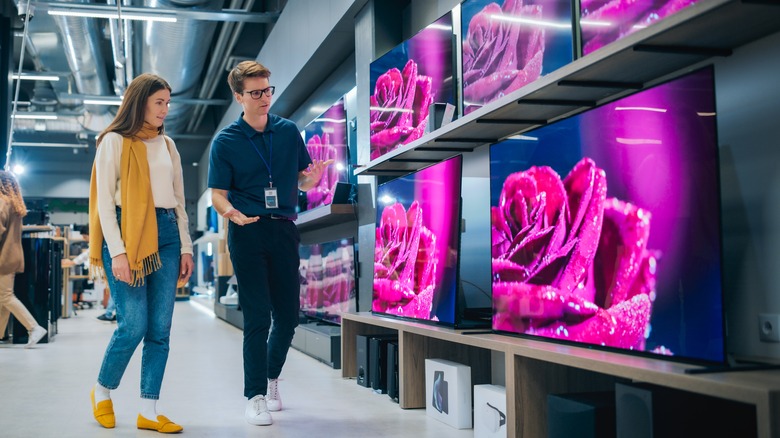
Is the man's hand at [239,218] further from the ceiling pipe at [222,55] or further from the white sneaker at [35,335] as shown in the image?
the ceiling pipe at [222,55]

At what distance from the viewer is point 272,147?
2.95 metres

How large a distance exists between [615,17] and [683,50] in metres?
0.27

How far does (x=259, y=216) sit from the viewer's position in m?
2.84

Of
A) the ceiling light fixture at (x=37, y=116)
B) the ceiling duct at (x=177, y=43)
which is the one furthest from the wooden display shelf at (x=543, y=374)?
the ceiling light fixture at (x=37, y=116)

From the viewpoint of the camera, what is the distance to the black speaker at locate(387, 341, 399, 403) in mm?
3281

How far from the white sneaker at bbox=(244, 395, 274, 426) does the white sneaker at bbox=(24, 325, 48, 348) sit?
4.25 m

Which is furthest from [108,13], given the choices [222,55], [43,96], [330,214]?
[43,96]

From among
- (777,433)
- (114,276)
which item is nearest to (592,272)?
(777,433)

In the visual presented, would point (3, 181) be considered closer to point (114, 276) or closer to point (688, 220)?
point (114, 276)

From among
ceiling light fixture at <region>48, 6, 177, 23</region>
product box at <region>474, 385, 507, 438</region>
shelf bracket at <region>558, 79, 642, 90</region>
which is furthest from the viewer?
ceiling light fixture at <region>48, 6, 177, 23</region>

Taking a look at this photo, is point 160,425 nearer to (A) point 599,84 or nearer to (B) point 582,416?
(B) point 582,416

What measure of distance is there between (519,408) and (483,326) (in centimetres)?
66

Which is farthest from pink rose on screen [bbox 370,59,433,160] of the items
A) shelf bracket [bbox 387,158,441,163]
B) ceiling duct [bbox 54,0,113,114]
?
ceiling duct [bbox 54,0,113,114]

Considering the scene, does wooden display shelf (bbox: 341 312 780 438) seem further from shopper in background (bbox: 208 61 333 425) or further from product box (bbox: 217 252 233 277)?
product box (bbox: 217 252 233 277)
